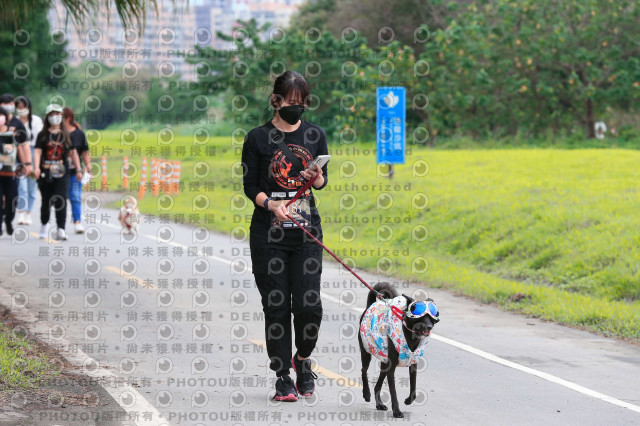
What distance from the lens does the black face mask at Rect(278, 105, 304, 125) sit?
6.52 m

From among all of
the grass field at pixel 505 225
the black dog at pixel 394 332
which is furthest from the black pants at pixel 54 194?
the black dog at pixel 394 332

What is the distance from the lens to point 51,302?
1124 cm

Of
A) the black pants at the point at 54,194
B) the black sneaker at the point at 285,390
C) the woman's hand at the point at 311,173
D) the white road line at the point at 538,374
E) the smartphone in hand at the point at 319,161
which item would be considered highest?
the smartphone in hand at the point at 319,161

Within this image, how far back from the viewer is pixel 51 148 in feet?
51.4

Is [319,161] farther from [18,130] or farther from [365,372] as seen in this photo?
[18,130]

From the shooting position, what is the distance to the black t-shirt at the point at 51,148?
51.4ft

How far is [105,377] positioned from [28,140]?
8.92 meters

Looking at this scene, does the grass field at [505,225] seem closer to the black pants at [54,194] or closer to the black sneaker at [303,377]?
the black sneaker at [303,377]

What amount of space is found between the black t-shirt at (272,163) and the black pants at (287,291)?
14 centimetres

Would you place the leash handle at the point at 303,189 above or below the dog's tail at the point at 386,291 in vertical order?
above

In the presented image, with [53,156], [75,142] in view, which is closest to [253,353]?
[53,156]

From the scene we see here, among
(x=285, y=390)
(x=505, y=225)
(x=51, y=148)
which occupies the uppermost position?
(x=51, y=148)

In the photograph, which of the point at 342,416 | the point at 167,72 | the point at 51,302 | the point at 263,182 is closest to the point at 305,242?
the point at 263,182

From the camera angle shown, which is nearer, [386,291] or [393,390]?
[393,390]
